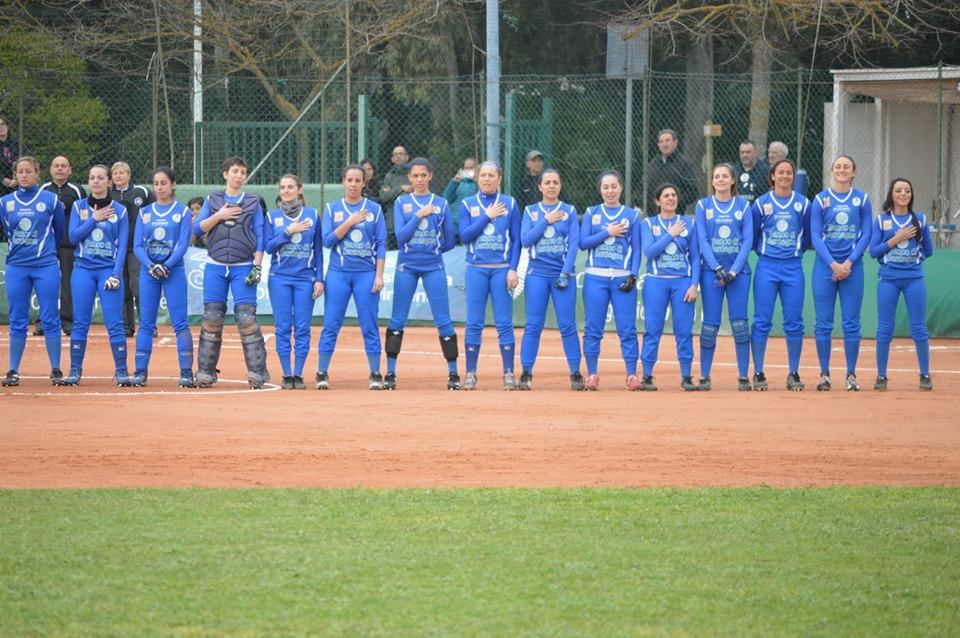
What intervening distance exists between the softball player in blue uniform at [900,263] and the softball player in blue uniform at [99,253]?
7041 mm

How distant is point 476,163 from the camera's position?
2202cm

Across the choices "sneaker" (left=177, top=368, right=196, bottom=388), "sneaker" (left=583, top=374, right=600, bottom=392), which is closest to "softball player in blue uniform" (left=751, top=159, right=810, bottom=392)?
"sneaker" (left=583, top=374, right=600, bottom=392)

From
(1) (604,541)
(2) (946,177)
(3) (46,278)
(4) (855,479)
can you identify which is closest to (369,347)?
(3) (46,278)

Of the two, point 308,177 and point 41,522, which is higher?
point 308,177

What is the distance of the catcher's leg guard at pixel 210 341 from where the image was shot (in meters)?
14.4

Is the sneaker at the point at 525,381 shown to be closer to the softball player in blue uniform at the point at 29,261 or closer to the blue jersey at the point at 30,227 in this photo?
the softball player in blue uniform at the point at 29,261

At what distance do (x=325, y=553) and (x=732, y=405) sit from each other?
257 inches

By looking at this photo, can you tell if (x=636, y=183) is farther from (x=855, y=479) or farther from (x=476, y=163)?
(x=855, y=479)

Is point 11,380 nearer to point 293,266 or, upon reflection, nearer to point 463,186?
point 293,266

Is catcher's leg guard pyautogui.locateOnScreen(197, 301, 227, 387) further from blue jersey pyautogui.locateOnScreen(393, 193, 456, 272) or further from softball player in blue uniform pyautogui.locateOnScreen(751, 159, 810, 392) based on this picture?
softball player in blue uniform pyautogui.locateOnScreen(751, 159, 810, 392)

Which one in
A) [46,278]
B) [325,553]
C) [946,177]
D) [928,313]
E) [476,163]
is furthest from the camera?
[946,177]

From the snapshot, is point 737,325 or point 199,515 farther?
point 737,325

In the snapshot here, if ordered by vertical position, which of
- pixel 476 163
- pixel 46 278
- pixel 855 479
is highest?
pixel 476 163

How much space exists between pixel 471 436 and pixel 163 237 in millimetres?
4355
